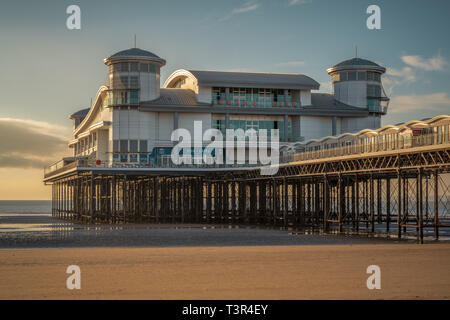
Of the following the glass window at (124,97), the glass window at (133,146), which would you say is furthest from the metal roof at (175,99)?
the glass window at (133,146)

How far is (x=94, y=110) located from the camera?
270 feet

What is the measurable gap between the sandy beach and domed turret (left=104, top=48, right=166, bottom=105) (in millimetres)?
40674

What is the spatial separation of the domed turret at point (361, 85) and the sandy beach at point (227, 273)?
48688 millimetres

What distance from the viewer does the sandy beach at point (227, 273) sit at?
1678 cm

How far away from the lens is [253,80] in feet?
240

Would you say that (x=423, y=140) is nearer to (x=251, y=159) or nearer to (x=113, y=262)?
(x=113, y=262)

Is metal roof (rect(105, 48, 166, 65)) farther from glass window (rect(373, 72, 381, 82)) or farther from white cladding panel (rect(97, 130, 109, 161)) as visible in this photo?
glass window (rect(373, 72, 381, 82))

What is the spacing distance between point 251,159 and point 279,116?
6.93 metres

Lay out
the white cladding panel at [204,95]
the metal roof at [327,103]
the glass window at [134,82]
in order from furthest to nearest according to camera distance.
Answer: the metal roof at [327,103]
the white cladding panel at [204,95]
the glass window at [134,82]

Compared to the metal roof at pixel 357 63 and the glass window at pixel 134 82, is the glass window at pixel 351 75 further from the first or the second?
the glass window at pixel 134 82

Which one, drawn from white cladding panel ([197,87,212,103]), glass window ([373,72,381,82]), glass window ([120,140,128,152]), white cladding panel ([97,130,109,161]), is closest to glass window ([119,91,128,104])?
glass window ([120,140,128,152])

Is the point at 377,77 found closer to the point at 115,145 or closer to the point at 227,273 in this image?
Answer: the point at 115,145

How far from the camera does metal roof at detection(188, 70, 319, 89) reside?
237 ft

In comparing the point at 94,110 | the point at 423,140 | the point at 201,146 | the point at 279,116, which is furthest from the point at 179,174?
the point at 423,140
